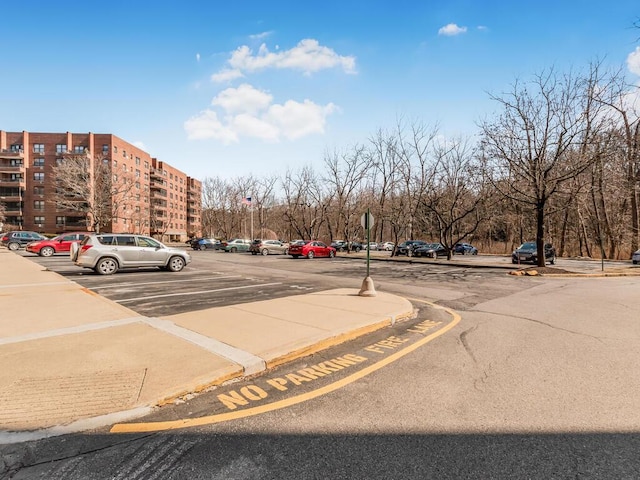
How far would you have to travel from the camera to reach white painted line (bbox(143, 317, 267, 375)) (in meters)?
4.35

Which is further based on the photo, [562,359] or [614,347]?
[614,347]

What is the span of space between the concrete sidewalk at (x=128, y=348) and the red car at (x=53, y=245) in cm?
2086

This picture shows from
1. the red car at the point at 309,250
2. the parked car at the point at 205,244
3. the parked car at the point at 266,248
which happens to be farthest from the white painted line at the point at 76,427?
the parked car at the point at 205,244

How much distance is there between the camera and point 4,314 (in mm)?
7016

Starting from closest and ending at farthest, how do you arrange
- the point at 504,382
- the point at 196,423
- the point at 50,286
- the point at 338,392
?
the point at 196,423, the point at 338,392, the point at 504,382, the point at 50,286

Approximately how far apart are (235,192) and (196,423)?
234ft

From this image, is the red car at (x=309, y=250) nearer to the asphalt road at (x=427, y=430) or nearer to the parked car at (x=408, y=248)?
the parked car at (x=408, y=248)

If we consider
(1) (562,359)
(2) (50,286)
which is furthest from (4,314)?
(1) (562,359)

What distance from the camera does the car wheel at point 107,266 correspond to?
1458 cm

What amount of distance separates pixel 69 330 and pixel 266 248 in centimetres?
3093

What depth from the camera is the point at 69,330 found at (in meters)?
5.80

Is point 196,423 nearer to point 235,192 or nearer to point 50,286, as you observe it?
point 50,286

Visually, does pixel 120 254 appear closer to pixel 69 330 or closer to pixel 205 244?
pixel 69 330

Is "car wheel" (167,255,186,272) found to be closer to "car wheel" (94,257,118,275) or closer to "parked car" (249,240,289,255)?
"car wheel" (94,257,118,275)
